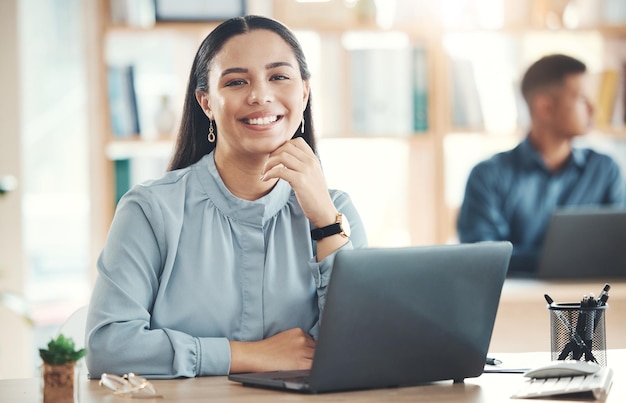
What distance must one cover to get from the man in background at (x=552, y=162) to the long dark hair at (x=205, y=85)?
2096 millimetres

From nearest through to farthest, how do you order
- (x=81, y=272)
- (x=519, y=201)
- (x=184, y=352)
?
(x=184, y=352)
(x=519, y=201)
(x=81, y=272)

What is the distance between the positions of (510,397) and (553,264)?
6.80ft

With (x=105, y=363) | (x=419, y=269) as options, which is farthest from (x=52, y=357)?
(x=419, y=269)

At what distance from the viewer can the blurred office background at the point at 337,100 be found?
4.24 metres

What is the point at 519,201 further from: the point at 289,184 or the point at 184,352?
the point at 184,352

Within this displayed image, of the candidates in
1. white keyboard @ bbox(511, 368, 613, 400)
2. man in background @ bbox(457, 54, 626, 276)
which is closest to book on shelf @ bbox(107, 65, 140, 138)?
man in background @ bbox(457, 54, 626, 276)

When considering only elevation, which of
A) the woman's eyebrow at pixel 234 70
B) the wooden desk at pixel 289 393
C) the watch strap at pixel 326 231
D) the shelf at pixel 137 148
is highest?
the woman's eyebrow at pixel 234 70

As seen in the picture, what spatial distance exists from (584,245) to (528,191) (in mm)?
716

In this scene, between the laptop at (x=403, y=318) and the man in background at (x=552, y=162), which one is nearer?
the laptop at (x=403, y=318)

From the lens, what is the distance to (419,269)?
1663 mm

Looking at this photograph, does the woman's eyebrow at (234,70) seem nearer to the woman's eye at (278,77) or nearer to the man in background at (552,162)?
the woman's eye at (278,77)

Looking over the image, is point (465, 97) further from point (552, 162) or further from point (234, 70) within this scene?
point (234, 70)

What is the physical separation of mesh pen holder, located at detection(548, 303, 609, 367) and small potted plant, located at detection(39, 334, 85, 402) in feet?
2.90

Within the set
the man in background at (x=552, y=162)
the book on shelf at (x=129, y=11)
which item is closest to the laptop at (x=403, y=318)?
the man in background at (x=552, y=162)
